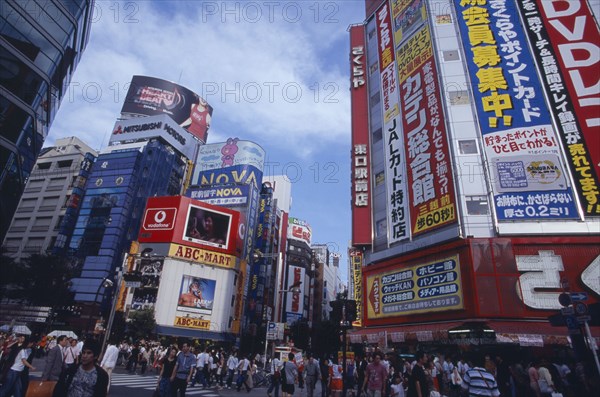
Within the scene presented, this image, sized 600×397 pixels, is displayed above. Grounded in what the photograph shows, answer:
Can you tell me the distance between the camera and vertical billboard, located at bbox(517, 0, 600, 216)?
20791 mm

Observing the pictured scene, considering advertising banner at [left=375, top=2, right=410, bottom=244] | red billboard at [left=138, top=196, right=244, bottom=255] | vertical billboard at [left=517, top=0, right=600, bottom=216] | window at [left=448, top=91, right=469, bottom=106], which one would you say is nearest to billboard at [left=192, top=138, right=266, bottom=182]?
red billboard at [left=138, top=196, right=244, bottom=255]

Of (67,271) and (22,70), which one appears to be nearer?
(22,70)

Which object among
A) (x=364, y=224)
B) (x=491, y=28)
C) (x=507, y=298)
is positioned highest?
(x=491, y=28)

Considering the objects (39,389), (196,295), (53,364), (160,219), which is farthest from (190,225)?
(39,389)

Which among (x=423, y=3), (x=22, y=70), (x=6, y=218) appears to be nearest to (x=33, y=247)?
(x=6, y=218)

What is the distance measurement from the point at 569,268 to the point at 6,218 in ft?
110

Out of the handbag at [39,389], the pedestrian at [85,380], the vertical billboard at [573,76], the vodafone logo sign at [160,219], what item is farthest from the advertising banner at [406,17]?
the handbag at [39,389]

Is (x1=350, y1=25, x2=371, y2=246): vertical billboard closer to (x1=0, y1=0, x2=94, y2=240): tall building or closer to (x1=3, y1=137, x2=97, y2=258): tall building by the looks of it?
(x1=0, y1=0, x2=94, y2=240): tall building

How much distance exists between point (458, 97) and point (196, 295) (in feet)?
117

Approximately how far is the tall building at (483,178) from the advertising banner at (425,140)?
0.30ft

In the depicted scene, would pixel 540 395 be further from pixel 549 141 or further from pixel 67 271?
pixel 67 271

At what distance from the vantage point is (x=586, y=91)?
72.5 ft

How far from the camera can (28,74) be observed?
841 inches

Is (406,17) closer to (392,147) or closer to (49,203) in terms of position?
(392,147)
